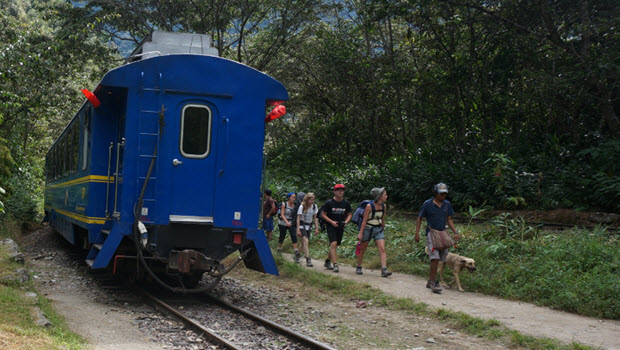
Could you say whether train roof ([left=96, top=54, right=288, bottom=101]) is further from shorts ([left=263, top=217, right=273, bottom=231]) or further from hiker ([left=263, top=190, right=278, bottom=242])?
shorts ([left=263, top=217, right=273, bottom=231])

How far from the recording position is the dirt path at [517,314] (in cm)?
717

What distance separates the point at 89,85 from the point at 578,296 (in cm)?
2556

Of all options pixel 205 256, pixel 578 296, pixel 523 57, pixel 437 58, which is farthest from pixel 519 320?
pixel 437 58

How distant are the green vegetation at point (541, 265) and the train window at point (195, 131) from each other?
16.4ft

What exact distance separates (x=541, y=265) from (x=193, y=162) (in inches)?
229

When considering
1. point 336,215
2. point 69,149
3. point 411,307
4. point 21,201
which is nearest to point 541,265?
point 411,307

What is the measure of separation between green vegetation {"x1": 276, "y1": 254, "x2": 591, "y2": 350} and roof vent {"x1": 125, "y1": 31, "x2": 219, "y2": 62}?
14.8ft

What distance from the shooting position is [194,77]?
8.91 metres

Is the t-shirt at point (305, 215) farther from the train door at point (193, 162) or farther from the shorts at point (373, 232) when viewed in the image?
the train door at point (193, 162)

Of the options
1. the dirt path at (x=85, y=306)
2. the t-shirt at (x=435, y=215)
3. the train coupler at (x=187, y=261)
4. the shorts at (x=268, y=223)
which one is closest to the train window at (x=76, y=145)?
the dirt path at (x=85, y=306)

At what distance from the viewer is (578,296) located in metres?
8.62

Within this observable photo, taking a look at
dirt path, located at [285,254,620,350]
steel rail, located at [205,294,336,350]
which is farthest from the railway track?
dirt path, located at [285,254,620,350]

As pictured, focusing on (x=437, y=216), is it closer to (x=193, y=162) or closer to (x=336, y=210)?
(x=336, y=210)

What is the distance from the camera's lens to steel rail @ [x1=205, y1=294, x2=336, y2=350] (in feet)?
22.4
